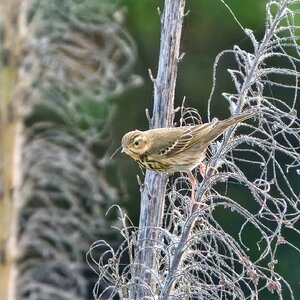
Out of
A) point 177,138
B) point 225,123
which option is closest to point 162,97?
point 177,138

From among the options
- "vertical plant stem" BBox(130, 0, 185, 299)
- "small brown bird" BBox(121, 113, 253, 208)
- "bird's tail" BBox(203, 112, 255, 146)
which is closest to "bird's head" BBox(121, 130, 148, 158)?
"small brown bird" BBox(121, 113, 253, 208)

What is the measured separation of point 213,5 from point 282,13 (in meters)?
6.12

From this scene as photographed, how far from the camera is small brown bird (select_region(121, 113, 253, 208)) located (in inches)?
171

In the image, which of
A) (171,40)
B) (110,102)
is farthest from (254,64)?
(110,102)

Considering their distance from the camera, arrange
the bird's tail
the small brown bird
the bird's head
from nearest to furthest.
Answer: the bird's tail
the small brown bird
the bird's head

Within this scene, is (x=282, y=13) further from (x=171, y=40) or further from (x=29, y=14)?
(x=29, y=14)

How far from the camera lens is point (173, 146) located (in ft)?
14.7

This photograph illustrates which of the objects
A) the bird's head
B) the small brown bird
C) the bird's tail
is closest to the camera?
the bird's tail

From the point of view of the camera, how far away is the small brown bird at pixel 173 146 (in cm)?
434

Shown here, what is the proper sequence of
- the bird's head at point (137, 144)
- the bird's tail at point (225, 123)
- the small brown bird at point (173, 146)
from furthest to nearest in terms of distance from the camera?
the bird's head at point (137, 144)
the small brown bird at point (173, 146)
the bird's tail at point (225, 123)

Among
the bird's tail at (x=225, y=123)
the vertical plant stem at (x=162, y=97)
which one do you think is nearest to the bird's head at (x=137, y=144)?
the vertical plant stem at (x=162, y=97)

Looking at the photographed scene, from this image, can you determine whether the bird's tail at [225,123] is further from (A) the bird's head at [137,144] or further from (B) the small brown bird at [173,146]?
(A) the bird's head at [137,144]

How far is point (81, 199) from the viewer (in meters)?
9.50

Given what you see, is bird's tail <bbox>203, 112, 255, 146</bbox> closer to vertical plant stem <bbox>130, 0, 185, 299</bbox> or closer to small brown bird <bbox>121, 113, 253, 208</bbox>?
small brown bird <bbox>121, 113, 253, 208</bbox>
